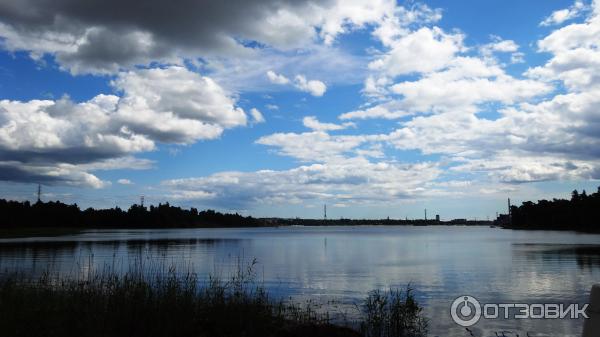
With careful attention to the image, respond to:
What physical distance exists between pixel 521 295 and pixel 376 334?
16351 millimetres

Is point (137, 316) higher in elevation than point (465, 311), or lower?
higher

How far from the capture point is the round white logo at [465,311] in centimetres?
2242

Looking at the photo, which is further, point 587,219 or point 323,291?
point 587,219

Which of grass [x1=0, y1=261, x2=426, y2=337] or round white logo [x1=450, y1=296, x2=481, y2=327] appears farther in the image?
round white logo [x1=450, y1=296, x2=481, y2=327]

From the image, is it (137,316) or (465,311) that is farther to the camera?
(465,311)

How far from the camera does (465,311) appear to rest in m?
25.0

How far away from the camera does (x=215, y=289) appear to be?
58.5ft

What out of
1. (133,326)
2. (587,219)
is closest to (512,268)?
(133,326)

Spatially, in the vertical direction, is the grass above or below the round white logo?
above

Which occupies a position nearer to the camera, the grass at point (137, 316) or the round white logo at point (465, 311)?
the grass at point (137, 316)

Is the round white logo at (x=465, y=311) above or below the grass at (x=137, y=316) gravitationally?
below

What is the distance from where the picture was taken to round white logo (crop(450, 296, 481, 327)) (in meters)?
22.4

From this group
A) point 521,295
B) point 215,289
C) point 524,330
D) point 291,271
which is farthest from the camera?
point 291,271

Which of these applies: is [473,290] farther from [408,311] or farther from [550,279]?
[408,311]
